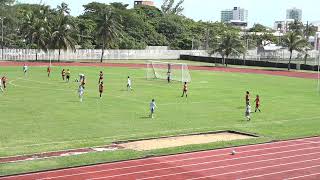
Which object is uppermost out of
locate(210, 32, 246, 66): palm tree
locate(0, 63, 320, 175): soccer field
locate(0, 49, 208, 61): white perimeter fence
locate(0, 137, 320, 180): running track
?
locate(210, 32, 246, 66): palm tree

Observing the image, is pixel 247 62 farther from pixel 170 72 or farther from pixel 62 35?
pixel 170 72

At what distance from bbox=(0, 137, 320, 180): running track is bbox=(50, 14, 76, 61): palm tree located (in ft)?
219

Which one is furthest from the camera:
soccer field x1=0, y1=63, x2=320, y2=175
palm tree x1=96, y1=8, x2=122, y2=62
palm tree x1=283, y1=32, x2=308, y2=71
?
palm tree x1=96, y1=8, x2=122, y2=62

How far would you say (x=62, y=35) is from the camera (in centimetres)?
8731

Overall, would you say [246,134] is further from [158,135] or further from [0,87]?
[0,87]

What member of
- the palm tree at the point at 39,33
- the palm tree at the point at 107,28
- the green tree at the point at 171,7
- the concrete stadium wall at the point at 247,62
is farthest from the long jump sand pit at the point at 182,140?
the green tree at the point at 171,7

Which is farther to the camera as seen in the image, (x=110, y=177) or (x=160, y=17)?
(x=160, y=17)

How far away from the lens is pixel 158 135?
2717cm

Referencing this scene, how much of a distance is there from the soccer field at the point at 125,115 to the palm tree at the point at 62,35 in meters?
34.3

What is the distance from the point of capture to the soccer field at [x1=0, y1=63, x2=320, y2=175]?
24.5 metres

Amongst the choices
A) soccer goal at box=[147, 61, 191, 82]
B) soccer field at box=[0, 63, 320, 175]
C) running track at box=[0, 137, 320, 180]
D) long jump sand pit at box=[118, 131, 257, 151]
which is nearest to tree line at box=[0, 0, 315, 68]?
soccer goal at box=[147, 61, 191, 82]

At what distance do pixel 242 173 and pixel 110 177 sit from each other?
4975 mm

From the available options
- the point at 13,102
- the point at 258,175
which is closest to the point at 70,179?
the point at 258,175

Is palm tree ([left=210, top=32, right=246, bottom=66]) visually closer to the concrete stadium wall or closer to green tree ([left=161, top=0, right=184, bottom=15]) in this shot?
the concrete stadium wall
